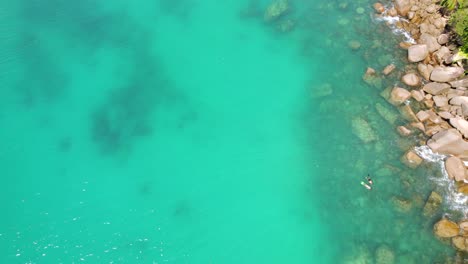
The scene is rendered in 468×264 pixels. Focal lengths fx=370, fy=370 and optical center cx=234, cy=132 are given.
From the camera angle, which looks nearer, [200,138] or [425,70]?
[425,70]

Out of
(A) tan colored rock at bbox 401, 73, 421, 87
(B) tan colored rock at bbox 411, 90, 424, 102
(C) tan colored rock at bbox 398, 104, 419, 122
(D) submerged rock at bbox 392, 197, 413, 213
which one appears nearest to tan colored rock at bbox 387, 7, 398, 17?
(A) tan colored rock at bbox 401, 73, 421, 87

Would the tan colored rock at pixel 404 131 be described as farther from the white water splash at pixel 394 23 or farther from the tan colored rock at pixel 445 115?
the white water splash at pixel 394 23

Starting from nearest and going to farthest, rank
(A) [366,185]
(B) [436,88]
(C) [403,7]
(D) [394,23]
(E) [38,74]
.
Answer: (A) [366,185] → (B) [436,88] → (C) [403,7] → (D) [394,23] → (E) [38,74]

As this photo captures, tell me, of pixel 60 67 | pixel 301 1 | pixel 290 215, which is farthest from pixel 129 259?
pixel 301 1

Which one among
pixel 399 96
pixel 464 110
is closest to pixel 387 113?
pixel 399 96

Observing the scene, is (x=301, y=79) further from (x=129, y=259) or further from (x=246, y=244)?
(x=129, y=259)

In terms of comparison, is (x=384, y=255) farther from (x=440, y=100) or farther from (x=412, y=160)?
(x=440, y=100)
